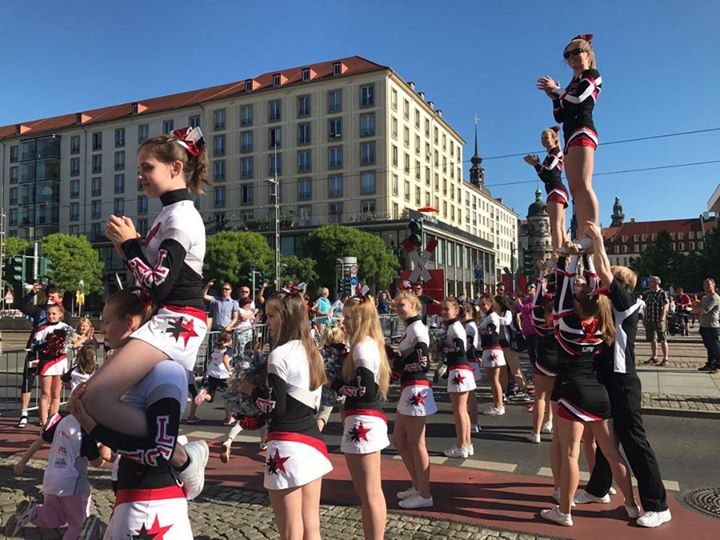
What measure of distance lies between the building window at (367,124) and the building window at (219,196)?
17.6 metres

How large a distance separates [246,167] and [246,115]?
5854 mm

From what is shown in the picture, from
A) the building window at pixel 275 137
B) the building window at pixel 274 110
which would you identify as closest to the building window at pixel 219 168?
the building window at pixel 275 137

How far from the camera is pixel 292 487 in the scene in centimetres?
318

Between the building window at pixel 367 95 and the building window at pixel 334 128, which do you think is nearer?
the building window at pixel 367 95

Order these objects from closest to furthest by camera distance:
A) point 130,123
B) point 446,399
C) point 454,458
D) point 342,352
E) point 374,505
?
point 374,505 < point 342,352 < point 454,458 < point 446,399 < point 130,123

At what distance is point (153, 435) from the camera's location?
7.66 ft

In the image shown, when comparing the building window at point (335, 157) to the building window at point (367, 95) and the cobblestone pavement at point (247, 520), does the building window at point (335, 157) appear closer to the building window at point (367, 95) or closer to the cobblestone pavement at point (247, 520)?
the building window at point (367, 95)

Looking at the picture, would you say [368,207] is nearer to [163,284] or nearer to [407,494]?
[407,494]

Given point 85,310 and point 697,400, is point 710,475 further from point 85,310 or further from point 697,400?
point 85,310

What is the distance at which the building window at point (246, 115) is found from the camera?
6408cm

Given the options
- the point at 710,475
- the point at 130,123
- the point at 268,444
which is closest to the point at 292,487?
the point at 268,444

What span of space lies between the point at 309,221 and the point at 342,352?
57151 mm

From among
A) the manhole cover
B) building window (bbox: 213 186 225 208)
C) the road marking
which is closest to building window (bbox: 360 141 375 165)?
building window (bbox: 213 186 225 208)

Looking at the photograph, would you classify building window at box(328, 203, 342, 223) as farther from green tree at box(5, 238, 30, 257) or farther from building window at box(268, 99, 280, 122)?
green tree at box(5, 238, 30, 257)
